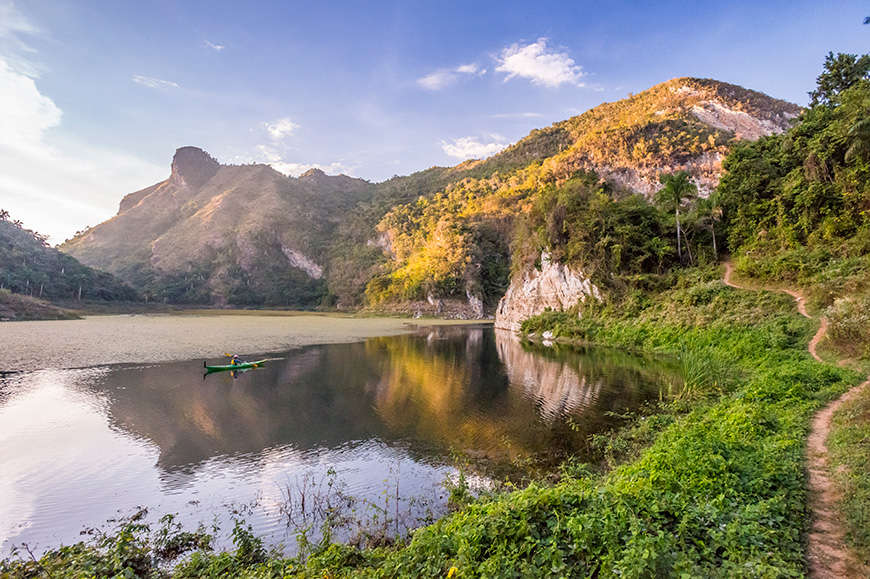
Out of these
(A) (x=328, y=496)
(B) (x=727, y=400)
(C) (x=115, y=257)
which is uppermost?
(C) (x=115, y=257)

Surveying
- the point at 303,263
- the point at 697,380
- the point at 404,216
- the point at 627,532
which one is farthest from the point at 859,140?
the point at 303,263

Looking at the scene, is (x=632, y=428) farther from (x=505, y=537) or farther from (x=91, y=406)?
(x=91, y=406)

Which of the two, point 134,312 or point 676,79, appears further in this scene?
point 676,79

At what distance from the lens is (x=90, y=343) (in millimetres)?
31281

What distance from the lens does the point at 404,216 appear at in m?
Result: 128

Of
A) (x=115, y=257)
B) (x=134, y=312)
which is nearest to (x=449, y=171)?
(x=134, y=312)

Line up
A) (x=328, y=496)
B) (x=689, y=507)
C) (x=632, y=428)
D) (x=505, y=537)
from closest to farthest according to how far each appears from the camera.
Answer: (x=505, y=537) < (x=689, y=507) < (x=328, y=496) < (x=632, y=428)

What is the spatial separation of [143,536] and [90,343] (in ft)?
107

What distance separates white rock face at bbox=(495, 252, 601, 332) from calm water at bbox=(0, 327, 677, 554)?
1713 centimetres

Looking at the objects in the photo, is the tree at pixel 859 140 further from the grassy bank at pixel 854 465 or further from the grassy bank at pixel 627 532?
the grassy bank at pixel 627 532

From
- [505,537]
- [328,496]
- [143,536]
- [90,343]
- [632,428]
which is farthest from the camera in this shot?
[90,343]

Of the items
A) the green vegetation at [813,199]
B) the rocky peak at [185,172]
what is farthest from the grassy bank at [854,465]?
the rocky peak at [185,172]

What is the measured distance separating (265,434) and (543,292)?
3760cm

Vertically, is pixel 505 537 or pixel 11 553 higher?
pixel 505 537
